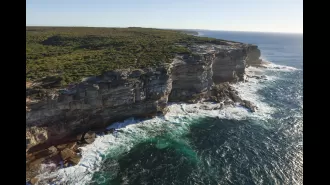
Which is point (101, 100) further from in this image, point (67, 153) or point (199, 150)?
point (199, 150)

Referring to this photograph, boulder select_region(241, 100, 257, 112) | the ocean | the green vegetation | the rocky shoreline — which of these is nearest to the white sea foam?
the ocean

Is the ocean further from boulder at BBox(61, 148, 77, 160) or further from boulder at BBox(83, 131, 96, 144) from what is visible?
boulder at BBox(61, 148, 77, 160)

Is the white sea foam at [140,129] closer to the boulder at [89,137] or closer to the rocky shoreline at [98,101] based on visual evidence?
the boulder at [89,137]

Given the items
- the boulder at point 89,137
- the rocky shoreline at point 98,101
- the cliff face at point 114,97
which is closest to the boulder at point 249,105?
the rocky shoreline at point 98,101

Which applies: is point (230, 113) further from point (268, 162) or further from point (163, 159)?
point (163, 159)

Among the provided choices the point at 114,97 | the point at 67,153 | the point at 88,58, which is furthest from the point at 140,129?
the point at 88,58
